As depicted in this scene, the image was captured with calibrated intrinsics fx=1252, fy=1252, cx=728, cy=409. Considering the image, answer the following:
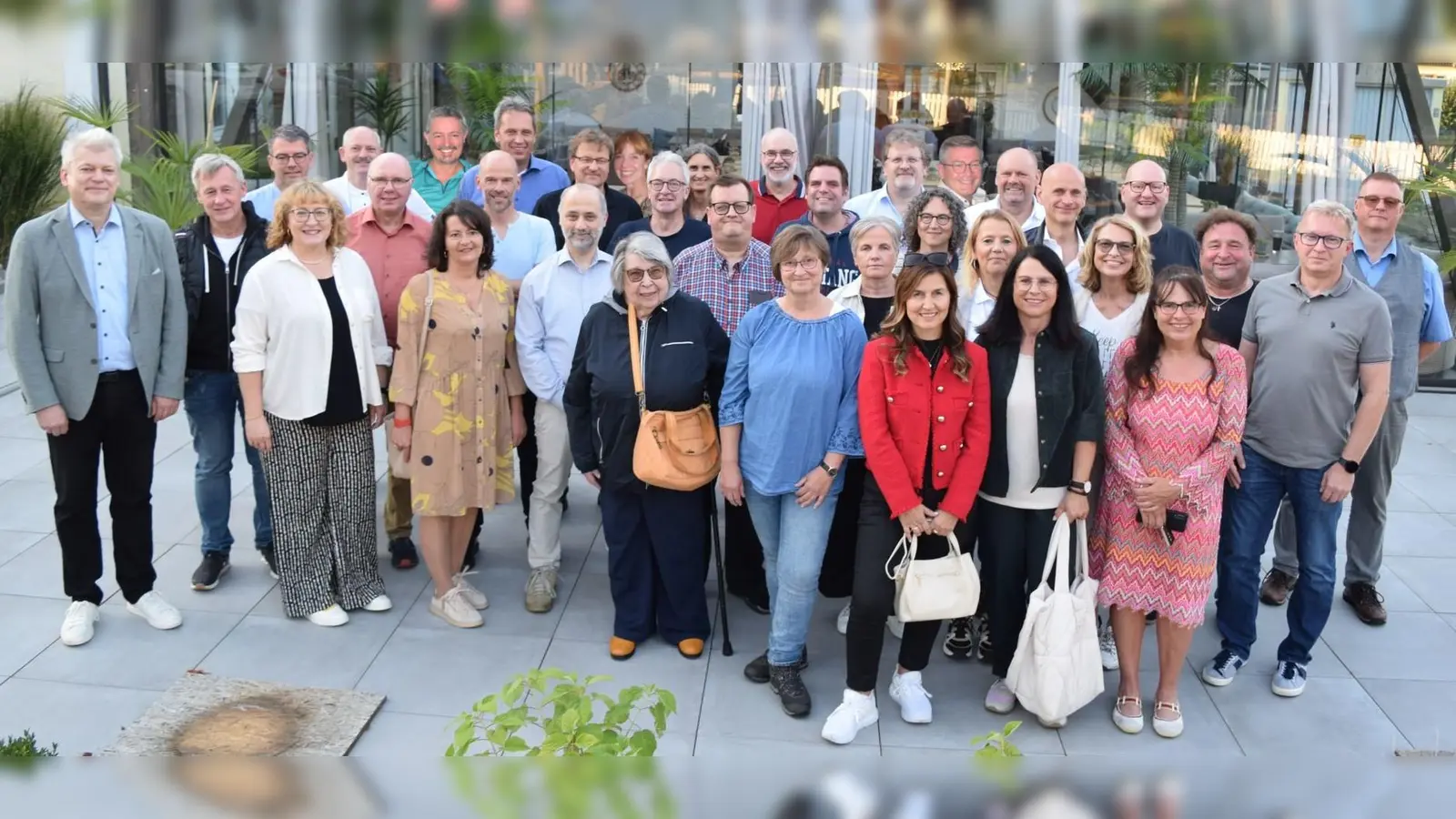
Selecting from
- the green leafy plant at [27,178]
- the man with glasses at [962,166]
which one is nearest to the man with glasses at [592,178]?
the man with glasses at [962,166]

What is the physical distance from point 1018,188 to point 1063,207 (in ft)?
1.45

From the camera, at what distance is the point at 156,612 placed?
5.00m

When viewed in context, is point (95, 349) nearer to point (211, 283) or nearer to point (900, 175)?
point (211, 283)

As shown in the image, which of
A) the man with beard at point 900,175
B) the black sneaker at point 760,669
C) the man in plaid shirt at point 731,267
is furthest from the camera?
the man with beard at point 900,175

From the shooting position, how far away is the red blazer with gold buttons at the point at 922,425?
4184 mm

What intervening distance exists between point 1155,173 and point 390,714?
12.4 feet

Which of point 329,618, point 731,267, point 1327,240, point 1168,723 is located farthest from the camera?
point 731,267

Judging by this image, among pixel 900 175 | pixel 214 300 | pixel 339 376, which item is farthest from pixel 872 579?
pixel 214 300

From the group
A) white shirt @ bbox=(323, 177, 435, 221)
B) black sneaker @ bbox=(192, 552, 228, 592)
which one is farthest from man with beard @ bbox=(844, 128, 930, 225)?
black sneaker @ bbox=(192, 552, 228, 592)

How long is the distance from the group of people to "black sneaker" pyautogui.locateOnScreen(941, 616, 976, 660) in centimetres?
2

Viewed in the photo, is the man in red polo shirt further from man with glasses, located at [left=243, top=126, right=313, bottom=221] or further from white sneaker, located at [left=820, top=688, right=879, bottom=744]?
white sneaker, located at [left=820, top=688, right=879, bottom=744]

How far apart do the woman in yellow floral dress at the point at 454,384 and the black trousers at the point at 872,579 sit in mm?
1649

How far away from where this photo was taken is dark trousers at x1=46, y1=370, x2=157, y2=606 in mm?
4660

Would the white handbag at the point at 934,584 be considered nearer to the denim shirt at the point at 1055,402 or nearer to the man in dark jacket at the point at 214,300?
the denim shirt at the point at 1055,402
